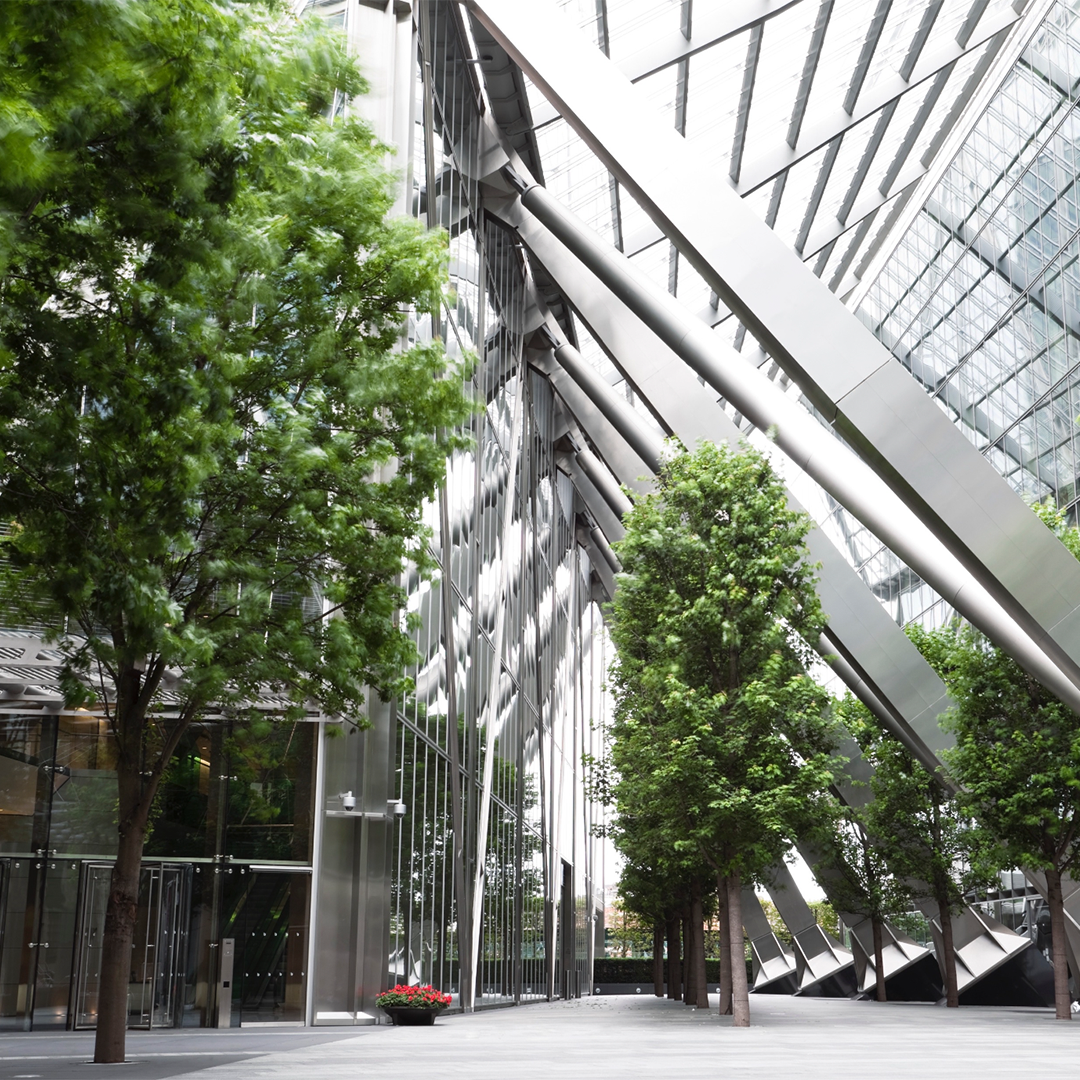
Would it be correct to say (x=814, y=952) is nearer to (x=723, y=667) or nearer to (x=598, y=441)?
(x=598, y=441)

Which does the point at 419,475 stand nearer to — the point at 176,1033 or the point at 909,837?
the point at 176,1033

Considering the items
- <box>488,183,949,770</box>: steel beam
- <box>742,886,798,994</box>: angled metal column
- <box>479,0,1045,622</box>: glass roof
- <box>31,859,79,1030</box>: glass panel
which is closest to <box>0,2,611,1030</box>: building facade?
<box>31,859,79,1030</box>: glass panel

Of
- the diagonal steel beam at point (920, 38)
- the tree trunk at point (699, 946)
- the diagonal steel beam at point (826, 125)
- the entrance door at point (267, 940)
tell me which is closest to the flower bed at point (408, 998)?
the entrance door at point (267, 940)

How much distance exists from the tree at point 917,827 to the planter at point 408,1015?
15166 mm

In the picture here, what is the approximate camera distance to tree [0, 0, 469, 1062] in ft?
20.0

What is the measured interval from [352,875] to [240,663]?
320 inches

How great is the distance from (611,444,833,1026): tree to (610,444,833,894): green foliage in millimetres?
28

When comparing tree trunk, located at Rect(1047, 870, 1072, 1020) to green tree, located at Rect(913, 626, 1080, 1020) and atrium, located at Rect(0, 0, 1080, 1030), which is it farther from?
atrium, located at Rect(0, 0, 1080, 1030)

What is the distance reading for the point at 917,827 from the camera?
30.3m

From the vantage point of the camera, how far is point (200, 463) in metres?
8.73

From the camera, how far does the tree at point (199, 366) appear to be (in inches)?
240

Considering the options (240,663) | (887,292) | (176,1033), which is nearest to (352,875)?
(176,1033)

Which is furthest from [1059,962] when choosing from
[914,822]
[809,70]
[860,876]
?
[809,70]

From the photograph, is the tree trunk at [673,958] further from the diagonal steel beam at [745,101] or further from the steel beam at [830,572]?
the diagonal steel beam at [745,101]
